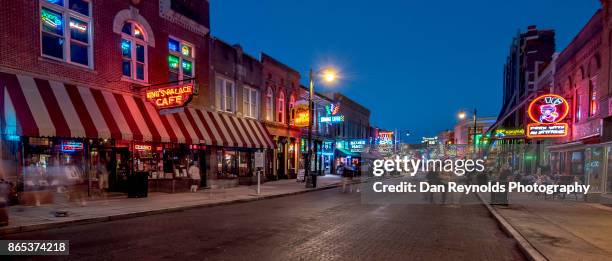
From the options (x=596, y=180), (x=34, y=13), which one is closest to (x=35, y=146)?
(x=34, y=13)

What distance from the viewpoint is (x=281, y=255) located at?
7191mm

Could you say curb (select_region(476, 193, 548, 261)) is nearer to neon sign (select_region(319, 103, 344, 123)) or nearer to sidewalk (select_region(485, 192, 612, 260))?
sidewalk (select_region(485, 192, 612, 260))

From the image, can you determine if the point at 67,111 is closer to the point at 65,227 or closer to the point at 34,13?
the point at 34,13

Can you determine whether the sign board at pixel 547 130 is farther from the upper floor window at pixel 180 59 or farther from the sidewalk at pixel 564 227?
the upper floor window at pixel 180 59

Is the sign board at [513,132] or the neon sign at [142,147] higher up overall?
the sign board at [513,132]

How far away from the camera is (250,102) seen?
86.2ft

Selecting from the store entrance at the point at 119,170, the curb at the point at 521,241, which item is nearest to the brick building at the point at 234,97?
the store entrance at the point at 119,170

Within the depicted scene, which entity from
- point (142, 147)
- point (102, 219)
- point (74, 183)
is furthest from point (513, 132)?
point (74, 183)

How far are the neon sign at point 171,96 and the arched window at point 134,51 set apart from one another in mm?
1229

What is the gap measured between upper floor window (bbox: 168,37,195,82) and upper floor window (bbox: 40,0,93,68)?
4.70 meters

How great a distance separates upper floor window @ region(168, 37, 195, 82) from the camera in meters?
19.8

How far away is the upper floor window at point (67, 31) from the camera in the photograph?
1387 cm

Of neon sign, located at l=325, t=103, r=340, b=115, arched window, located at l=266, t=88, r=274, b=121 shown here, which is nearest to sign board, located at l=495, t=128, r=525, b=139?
neon sign, located at l=325, t=103, r=340, b=115

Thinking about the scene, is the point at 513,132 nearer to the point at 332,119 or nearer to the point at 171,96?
the point at 332,119
